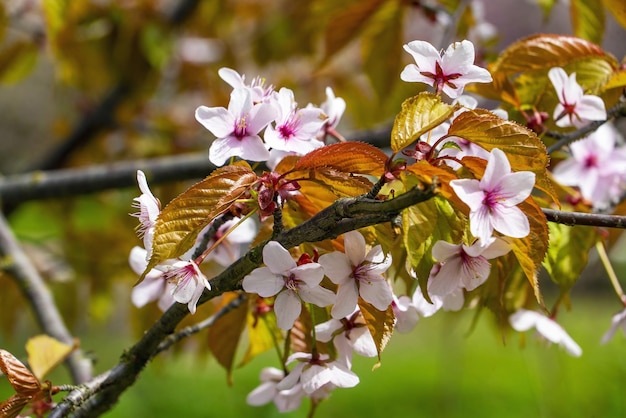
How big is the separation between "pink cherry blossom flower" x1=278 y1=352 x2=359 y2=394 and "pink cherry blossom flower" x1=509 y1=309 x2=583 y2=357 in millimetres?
276

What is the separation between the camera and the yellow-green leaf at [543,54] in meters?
0.75

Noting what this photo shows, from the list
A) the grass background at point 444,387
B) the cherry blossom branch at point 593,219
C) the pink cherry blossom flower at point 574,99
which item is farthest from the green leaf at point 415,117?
the grass background at point 444,387

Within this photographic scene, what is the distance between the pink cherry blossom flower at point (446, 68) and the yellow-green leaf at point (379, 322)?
190 mm

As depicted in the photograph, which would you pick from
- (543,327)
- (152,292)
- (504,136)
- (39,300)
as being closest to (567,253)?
(543,327)

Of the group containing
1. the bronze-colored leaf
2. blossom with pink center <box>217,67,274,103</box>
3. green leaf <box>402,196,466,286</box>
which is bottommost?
the bronze-colored leaf

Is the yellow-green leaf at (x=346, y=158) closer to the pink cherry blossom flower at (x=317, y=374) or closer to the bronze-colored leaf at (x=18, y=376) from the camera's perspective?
the pink cherry blossom flower at (x=317, y=374)

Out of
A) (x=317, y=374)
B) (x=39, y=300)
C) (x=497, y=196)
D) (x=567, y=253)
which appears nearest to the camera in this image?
(x=497, y=196)

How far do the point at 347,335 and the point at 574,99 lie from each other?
0.33 m

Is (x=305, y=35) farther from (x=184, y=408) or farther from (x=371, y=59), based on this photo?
(x=184, y=408)

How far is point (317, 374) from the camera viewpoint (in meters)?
0.60

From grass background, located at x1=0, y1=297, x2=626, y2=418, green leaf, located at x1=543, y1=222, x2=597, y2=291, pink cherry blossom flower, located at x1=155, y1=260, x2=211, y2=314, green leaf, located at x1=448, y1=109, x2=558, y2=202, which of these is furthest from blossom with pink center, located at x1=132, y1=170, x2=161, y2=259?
grass background, located at x1=0, y1=297, x2=626, y2=418

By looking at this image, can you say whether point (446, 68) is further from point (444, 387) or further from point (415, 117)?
point (444, 387)

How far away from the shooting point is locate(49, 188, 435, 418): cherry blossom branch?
47 cm

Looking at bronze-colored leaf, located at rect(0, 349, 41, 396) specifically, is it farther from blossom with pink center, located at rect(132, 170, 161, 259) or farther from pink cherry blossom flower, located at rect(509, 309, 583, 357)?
pink cherry blossom flower, located at rect(509, 309, 583, 357)
